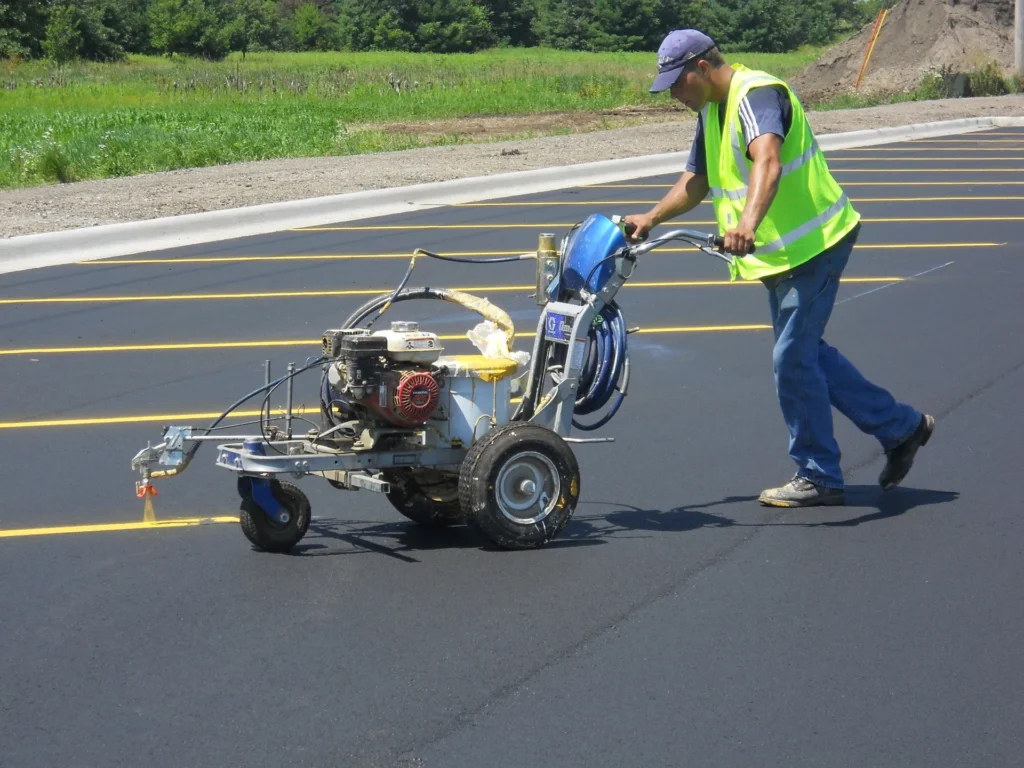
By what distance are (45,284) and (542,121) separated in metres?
19.3

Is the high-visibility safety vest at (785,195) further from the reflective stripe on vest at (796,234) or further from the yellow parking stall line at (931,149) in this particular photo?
the yellow parking stall line at (931,149)

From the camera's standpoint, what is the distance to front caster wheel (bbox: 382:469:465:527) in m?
5.73

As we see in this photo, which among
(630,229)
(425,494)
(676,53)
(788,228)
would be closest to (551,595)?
(425,494)

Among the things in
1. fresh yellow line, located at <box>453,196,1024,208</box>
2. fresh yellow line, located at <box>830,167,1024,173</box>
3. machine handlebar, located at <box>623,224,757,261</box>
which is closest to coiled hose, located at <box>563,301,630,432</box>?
machine handlebar, located at <box>623,224,757,261</box>

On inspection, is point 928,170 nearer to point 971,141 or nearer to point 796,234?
point 971,141

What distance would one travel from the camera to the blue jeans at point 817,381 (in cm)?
593

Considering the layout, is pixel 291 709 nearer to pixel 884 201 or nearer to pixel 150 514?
pixel 150 514

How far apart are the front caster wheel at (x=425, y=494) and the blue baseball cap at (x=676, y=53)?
6.09 feet

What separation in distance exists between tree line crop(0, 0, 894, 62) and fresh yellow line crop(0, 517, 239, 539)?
71.9 metres

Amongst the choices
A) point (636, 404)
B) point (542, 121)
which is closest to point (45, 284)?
point (636, 404)

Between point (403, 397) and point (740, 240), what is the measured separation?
147cm

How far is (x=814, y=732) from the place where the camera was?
3.99m

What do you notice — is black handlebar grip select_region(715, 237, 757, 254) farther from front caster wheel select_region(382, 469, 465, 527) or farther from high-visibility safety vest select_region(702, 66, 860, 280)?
front caster wheel select_region(382, 469, 465, 527)

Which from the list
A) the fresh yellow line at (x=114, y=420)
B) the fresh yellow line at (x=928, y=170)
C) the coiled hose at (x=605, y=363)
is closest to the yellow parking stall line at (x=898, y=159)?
the fresh yellow line at (x=928, y=170)
